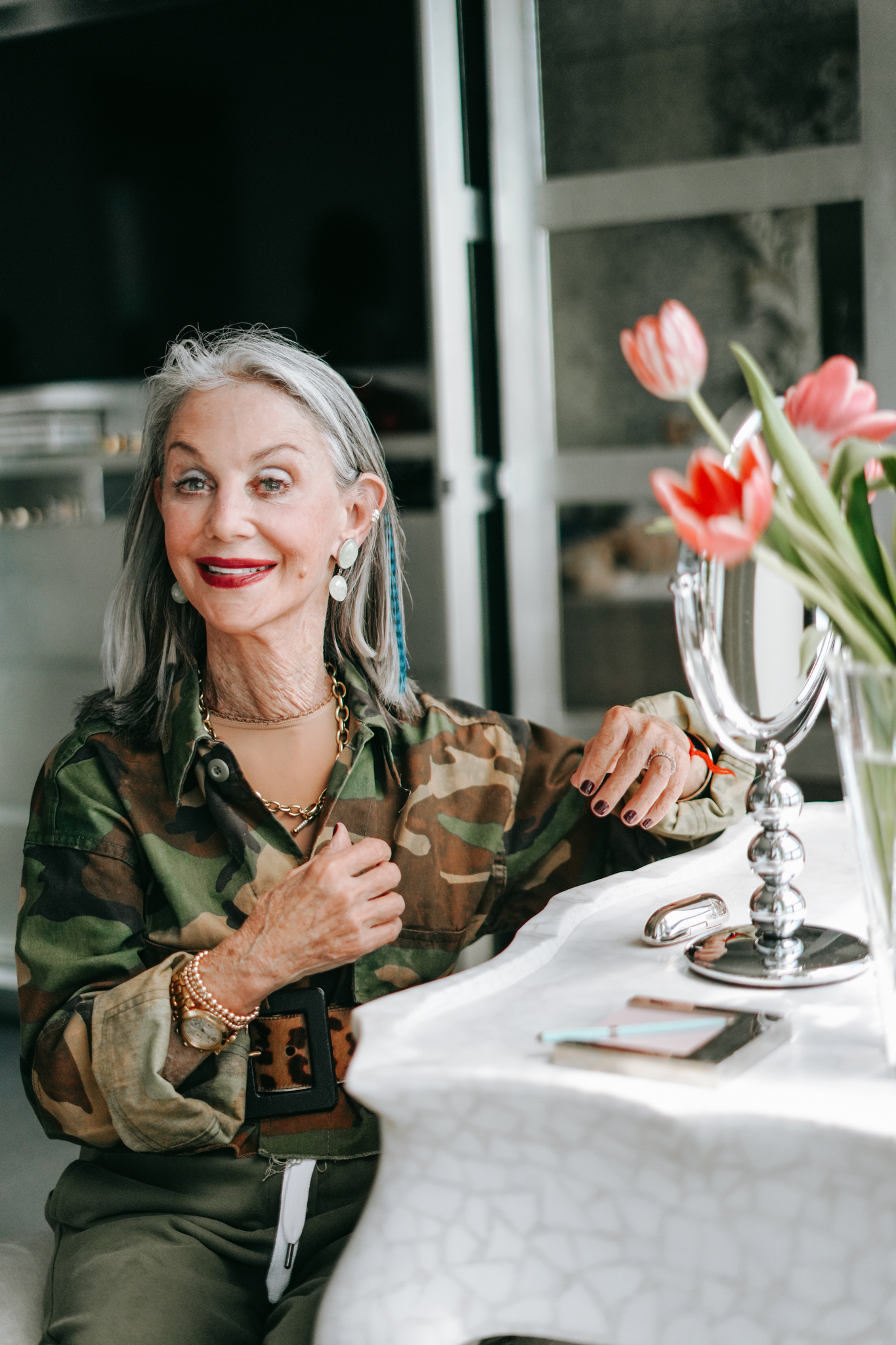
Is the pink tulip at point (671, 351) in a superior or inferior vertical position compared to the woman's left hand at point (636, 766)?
superior

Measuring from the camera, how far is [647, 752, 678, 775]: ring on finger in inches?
51.1

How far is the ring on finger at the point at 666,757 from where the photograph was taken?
1.30 m

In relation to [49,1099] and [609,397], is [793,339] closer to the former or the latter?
[609,397]

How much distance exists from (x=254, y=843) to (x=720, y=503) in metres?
0.76

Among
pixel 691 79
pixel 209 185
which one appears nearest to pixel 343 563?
pixel 691 79

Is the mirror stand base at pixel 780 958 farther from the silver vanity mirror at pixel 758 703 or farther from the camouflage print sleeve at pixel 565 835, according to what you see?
the camouflage print sleeve at pixel 565 835

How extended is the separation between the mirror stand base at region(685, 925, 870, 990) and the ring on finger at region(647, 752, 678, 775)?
0.87 ft

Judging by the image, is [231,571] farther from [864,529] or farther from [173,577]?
[864,529]

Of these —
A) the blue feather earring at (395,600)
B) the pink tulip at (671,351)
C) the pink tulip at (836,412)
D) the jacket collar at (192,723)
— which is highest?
the pink tulip at (671,351)

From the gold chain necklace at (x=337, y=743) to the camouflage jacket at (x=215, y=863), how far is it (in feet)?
0.05

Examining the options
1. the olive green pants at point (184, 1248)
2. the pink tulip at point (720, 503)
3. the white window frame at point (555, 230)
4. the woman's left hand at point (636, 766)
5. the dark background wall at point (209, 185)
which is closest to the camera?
the pink tulip at point (720, 503)

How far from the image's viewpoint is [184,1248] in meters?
1.19

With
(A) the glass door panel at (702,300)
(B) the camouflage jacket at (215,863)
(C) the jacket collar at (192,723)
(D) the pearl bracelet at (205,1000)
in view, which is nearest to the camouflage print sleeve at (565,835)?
(B) the camouflage jacket at (215,863)

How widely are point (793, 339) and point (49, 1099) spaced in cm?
200
